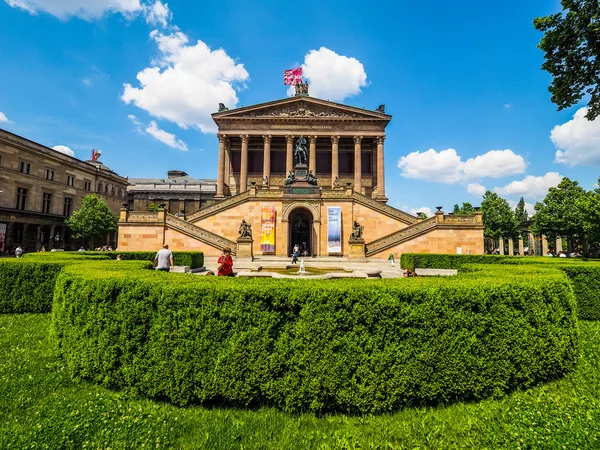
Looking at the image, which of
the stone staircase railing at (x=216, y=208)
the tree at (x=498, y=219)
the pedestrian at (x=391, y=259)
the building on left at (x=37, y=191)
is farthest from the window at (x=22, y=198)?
the tree at (x=498, y=219)

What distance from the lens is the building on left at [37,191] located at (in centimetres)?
3884

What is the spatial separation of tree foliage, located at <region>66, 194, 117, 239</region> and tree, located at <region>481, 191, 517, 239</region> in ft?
202

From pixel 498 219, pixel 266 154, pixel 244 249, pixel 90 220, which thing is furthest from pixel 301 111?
pixel 498 219

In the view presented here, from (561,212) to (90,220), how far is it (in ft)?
223

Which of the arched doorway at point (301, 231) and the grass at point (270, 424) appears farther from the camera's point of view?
the arched doorway at point (301, 231)

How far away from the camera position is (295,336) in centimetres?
428

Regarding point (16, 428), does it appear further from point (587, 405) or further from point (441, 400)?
point (587, 405)

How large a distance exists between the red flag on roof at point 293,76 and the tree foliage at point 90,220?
35.0 metres

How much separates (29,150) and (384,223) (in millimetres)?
49318

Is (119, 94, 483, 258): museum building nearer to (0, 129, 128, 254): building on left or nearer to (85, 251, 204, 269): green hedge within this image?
(85, 251, 204, 269): green hedge

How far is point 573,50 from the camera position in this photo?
13.4m

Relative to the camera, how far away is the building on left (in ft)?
127

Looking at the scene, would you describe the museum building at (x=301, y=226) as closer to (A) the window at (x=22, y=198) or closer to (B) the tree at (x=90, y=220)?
(B) the tree at (x=90, y=220)

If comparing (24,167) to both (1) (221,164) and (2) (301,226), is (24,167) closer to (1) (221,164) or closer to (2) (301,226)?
(1) (221,164)
